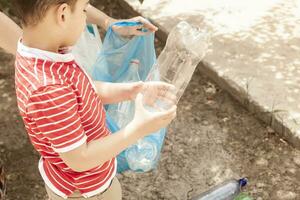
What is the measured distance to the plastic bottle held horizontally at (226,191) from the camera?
272 cm

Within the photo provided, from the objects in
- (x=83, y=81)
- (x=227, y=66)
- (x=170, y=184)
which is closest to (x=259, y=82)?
(x=227, y=66)

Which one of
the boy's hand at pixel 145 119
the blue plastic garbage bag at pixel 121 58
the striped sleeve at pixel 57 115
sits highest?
the striped sleeve at pixel 57 115

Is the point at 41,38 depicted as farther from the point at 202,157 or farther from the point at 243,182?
the point at 202,157

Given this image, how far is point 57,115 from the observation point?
147 cm

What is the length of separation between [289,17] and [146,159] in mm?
1730

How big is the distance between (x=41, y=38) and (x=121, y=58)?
1.21 m

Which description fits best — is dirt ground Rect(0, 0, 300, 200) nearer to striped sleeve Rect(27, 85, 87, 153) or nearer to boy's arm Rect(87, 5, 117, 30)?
boy's arm Rect(87, 5, 117, 30)

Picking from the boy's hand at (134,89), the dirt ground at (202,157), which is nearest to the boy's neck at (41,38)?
the boy's hand at (134,89)

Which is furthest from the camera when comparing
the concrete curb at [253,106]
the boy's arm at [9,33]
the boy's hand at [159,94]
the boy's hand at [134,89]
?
the concrete curb at [253,106]

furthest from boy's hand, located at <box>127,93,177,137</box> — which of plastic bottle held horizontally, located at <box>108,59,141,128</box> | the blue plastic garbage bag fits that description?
plastic bottle held horizontally, located at <box>108,59,141,128</box>

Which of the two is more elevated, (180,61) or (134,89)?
(134,89)

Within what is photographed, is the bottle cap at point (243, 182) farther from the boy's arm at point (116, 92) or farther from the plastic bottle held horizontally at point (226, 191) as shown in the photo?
the boy's arm at point (116, 92)

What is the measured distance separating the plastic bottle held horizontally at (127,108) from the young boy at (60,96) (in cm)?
100

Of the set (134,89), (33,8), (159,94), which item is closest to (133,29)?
(134,89)
